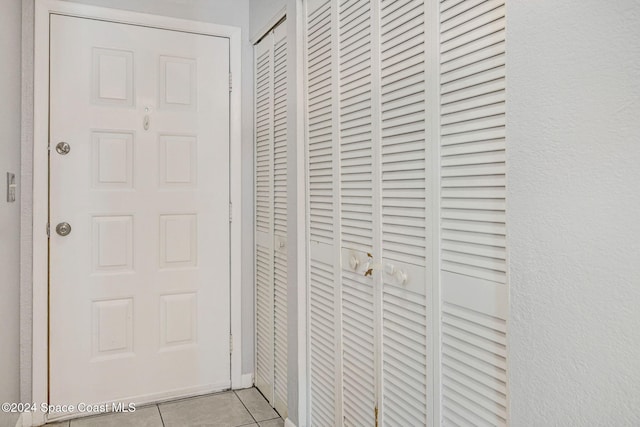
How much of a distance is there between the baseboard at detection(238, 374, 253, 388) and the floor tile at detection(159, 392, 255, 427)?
0.32 feet

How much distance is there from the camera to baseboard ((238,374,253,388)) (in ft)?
8.33

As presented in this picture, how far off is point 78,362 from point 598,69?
2433mm

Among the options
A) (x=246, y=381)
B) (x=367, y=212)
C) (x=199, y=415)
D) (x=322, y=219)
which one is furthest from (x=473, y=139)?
(x=246, y=381)

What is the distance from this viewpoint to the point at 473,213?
1056 millimetres

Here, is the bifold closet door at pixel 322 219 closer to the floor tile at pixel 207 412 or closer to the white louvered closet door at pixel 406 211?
the white louvered closet door at pixel 406 211

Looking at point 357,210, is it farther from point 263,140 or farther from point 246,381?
point 246,381

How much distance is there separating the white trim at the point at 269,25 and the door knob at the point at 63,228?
1.39 m

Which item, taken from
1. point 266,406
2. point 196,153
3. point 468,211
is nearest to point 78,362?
point 266,406

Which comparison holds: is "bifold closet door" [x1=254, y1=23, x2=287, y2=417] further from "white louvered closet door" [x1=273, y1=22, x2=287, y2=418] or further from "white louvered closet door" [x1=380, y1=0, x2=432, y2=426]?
"white louvered closet door" [x1=380, y1=0, x2=432, y2=426]

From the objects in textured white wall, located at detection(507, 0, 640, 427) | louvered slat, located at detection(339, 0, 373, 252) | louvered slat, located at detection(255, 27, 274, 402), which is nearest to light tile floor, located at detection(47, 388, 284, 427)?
louvered slat, located at detection(255, 27, 274, 402)

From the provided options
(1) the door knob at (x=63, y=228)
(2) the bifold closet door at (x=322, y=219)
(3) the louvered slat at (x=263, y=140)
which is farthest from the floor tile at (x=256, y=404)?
(1) the door knob at (x=63, y=228)

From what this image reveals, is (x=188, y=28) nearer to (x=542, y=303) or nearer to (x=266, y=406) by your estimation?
(x=266, y=406)

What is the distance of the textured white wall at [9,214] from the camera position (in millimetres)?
1737

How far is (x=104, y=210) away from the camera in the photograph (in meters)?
2.24
